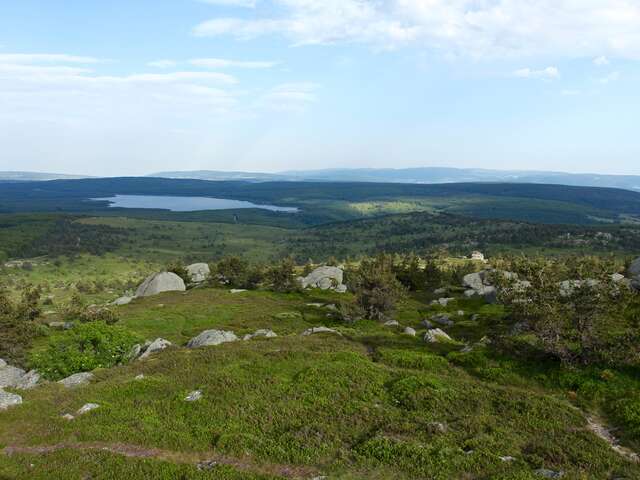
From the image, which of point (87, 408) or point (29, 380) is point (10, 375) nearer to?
point (29, 380)

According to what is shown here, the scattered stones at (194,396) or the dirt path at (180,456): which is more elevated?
the dirt path at (180,456)

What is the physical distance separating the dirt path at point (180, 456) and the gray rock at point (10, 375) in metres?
19.6

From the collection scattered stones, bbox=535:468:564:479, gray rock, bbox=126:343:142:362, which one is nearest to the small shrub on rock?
gray rock, bbox=126:343:142:362

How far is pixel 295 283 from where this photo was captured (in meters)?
95.6

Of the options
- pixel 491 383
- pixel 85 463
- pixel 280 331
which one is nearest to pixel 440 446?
pixel 491 383

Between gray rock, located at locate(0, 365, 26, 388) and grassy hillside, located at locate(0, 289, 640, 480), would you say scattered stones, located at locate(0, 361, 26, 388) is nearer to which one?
gray rock, located at locate(0, 365, 26, 388)

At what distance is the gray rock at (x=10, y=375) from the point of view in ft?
122

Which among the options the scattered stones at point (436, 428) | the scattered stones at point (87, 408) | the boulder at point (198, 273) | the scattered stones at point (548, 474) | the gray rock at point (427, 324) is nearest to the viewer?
the scattered stones at point (548, 474)

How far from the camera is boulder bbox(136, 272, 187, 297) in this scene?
10244 cm

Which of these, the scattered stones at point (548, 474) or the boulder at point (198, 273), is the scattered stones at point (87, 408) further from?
the boulder at point (198, 273)

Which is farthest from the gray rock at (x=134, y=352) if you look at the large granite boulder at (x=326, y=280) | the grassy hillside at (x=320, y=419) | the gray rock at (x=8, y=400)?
the large granite boulder at (x=326, y=280)

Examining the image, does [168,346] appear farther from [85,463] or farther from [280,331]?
[85,463]

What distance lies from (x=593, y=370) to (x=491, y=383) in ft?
20.1

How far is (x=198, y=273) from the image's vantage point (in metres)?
124
